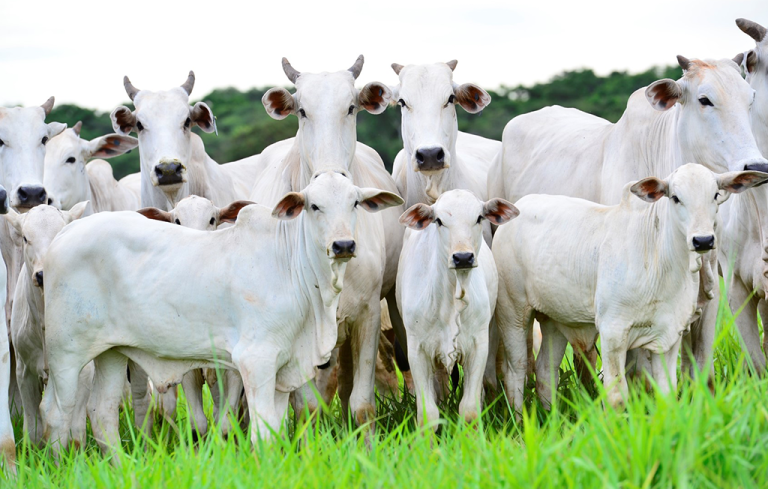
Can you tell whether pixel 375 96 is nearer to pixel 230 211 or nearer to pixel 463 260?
pixel 230 211

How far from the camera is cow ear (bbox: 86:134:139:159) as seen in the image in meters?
8.16

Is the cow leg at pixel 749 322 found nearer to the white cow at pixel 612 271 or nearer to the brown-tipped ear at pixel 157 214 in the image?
the white cow at pixel 612 271

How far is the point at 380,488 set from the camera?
Result: 13.4ft

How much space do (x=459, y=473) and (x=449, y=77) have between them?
3.51 m

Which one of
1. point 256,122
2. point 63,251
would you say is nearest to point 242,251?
point 63,251

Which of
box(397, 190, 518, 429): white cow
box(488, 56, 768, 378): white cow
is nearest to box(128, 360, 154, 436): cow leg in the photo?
box(397, 190, 518, 429): white cow

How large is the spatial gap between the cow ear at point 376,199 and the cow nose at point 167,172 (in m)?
1.80

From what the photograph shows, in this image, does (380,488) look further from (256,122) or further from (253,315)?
(256,122)

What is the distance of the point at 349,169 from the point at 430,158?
555mm

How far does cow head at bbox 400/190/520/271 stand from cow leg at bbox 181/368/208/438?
1785 millimetres

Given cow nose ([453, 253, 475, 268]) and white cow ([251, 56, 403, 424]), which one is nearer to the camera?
cow nose ([453, 253, 475, 268])

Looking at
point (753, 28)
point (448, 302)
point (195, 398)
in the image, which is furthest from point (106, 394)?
point (753, 28)

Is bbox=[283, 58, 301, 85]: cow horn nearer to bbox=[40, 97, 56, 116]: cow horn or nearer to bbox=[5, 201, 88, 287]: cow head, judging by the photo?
bbox=[5, 201, 88, 287]: cow head

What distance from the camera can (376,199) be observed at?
18.6 feet
